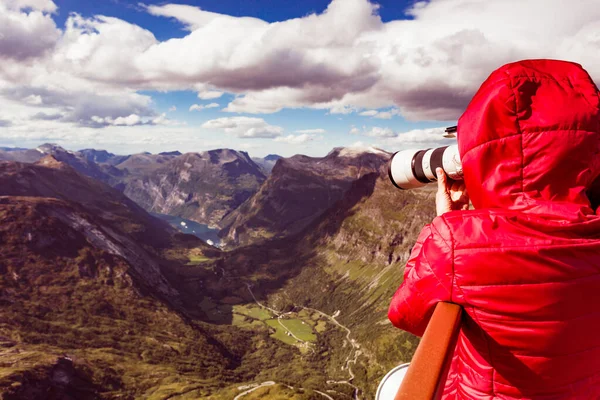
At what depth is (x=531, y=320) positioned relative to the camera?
10.9 ft

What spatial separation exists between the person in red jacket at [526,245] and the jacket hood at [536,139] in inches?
0.4

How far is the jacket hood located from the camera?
343cm

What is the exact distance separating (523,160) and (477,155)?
43cm

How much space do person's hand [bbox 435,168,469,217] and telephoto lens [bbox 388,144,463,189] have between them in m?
0.14

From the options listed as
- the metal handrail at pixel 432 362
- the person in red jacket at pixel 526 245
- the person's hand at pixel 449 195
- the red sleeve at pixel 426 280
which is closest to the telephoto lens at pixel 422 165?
the person's hand at pixel 449 195

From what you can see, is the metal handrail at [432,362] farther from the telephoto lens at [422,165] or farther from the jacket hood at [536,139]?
the telephoto lens at [422,165]

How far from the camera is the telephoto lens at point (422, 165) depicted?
5.55m

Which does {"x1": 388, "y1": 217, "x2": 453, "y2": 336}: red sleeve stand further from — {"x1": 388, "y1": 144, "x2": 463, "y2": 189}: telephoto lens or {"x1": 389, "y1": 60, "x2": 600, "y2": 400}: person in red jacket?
{"x1": 388, "y1": 144, "x2": 463, "y2": 189}: telephoto lens

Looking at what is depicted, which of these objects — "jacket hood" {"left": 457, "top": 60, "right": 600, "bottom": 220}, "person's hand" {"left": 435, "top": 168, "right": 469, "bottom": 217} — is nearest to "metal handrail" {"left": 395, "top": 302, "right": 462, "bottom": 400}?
"jacket hood" {"left": 457, "top": 60, "right": 600, "bottom": 220}

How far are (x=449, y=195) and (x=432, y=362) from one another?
3.30m

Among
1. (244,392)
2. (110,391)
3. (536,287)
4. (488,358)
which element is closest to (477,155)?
(536,287)

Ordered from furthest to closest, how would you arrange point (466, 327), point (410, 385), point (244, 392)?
point (244, 392) → point (466, 327) → point (410, 385)

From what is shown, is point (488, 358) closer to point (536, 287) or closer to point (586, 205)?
point (536, 287)

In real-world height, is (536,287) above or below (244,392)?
above
